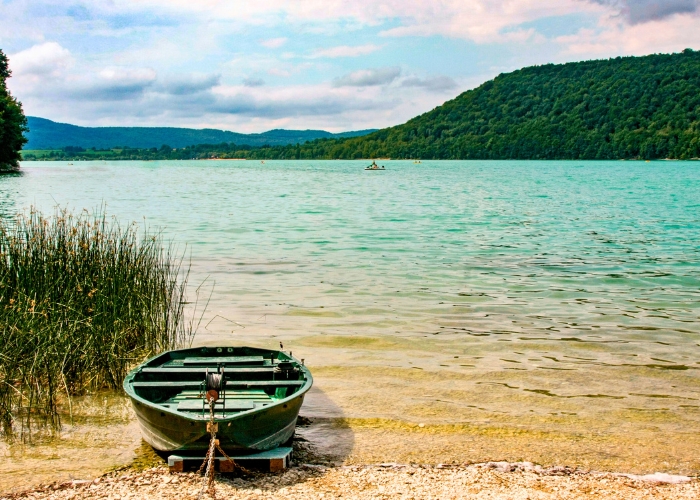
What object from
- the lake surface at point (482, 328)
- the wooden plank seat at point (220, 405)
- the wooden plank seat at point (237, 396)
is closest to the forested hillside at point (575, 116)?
the lake surface at point (482, 328)

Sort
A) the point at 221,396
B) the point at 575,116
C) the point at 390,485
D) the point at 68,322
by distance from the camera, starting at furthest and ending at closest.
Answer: the point at 575,116, the point at 68,322, the point at 221,396, the point at 390,485

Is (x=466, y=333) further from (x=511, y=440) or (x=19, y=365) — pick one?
(x=19, y=365)

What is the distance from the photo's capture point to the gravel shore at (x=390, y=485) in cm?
534

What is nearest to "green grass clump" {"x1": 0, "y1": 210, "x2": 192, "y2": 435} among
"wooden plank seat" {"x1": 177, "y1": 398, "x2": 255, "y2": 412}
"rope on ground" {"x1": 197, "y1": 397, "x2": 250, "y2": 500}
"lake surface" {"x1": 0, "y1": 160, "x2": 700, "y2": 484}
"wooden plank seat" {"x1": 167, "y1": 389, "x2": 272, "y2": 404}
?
"wooden plank seat" {"x1": 167, "y1": 389, "x2": 272, "y2": 404}

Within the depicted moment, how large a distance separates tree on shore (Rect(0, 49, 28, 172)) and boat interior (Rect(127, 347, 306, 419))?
50.4m

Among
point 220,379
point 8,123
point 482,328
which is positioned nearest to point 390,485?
point 220,379

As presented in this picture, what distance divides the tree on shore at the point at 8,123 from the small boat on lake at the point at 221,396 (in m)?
50.6

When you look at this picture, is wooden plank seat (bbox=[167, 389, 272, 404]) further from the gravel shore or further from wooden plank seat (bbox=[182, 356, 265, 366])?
the gravel shore

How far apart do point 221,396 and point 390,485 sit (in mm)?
1856

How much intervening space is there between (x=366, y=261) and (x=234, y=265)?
3.47 m

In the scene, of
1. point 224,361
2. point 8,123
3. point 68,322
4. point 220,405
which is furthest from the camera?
point 8,123

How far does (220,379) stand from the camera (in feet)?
18.4

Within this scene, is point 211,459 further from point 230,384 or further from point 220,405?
point 230,384

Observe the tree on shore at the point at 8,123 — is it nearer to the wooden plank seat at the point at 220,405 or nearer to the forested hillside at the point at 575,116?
the wooden plank seat at the point at 220,405
